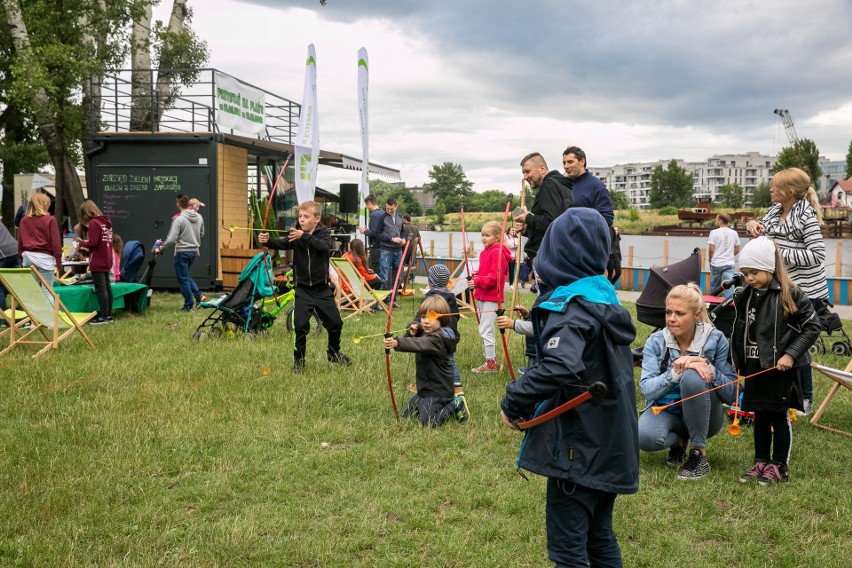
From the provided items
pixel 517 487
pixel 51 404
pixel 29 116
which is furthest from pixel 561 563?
pixel 29 116

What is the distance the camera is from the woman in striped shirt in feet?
18.0

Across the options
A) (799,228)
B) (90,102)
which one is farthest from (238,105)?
(799,228)

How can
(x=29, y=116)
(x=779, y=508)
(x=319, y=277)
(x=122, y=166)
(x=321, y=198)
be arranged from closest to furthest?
(x=779, y=508)
(x=319, y=277)
(x=122, y=166)
(x=29, y=116)
(x=321, y=198)

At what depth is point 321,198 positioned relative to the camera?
Result: 88.7 feet

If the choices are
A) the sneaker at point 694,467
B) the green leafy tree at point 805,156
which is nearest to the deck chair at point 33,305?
the sneaker at point 694,467

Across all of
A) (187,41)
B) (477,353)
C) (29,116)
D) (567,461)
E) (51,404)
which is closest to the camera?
(567,461)

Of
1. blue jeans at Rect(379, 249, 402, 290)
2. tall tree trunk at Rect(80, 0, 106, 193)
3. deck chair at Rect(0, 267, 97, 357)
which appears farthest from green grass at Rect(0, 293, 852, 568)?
tall tree trunk at Rect(80, 0, 106, 193)

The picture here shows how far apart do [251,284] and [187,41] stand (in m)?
10.6

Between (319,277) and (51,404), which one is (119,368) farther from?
(319,277)

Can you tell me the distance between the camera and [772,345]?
4.50 meters

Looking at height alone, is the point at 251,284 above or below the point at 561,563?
above

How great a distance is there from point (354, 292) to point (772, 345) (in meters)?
7.76

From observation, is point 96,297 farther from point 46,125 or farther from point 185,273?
point 46,125

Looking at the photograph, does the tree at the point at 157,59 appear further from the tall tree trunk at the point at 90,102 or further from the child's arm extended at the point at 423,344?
the child's arm extended at the point at 423,344
